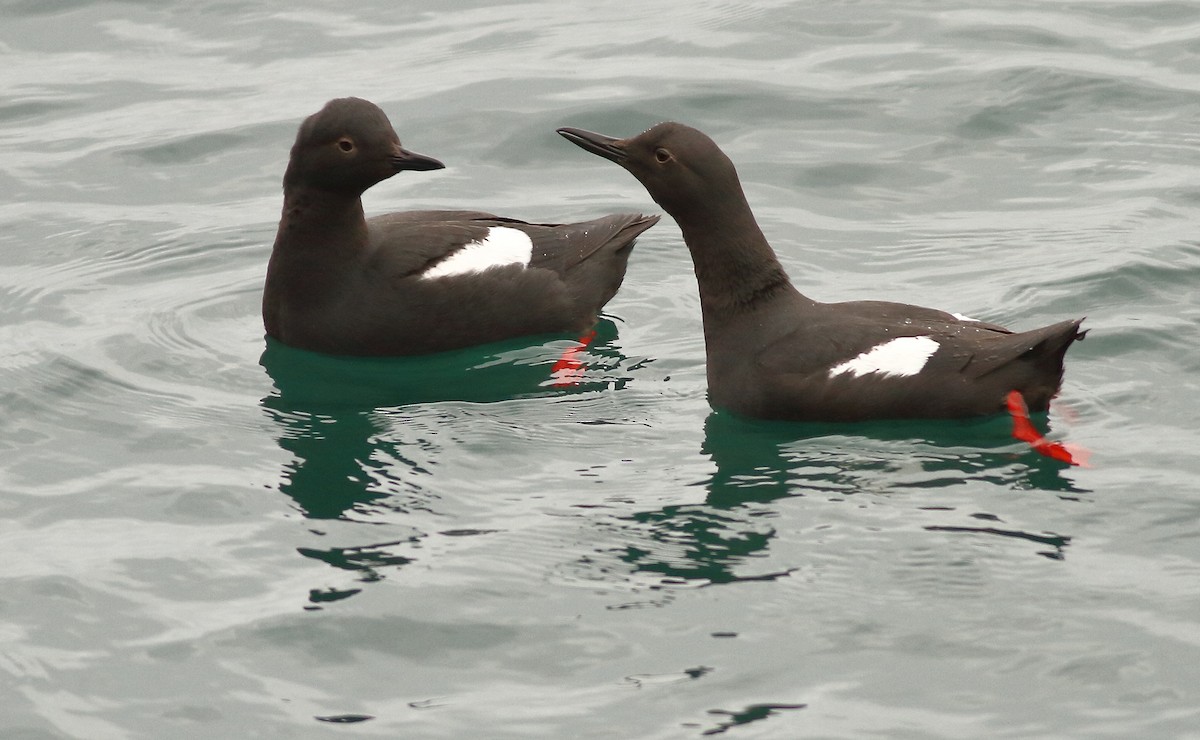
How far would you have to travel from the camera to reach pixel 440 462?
759 centimetres

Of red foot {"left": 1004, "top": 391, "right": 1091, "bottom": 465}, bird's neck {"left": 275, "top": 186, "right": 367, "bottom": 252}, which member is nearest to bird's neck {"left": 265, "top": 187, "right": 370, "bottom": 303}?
bird's neck {"left": 275, "top": 186, "right": 367, "bottom": 252}

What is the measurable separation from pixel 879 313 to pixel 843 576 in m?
1.80

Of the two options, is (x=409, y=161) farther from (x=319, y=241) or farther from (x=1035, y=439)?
(x=1035, y=439)

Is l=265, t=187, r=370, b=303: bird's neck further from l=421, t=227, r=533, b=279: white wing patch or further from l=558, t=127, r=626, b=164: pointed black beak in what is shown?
l=558, t=127, r=626, b=164: pointed black beak

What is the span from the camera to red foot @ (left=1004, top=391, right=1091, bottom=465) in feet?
23.9

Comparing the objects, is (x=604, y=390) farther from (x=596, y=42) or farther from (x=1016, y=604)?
(x=596, y=42)

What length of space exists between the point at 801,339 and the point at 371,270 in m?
2.30

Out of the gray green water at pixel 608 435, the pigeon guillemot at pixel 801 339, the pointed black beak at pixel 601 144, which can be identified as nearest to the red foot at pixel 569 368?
the gray green water at pixel 608 435

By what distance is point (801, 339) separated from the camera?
7.75m

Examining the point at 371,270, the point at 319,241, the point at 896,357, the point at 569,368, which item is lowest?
the point at 569,368

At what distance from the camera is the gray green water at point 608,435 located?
5.90m

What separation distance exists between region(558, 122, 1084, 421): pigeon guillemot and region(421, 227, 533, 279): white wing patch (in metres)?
1.01

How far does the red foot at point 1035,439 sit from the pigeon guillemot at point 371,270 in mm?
2587

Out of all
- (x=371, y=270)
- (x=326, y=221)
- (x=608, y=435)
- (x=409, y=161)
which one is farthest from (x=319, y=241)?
(x=608, y=435)
